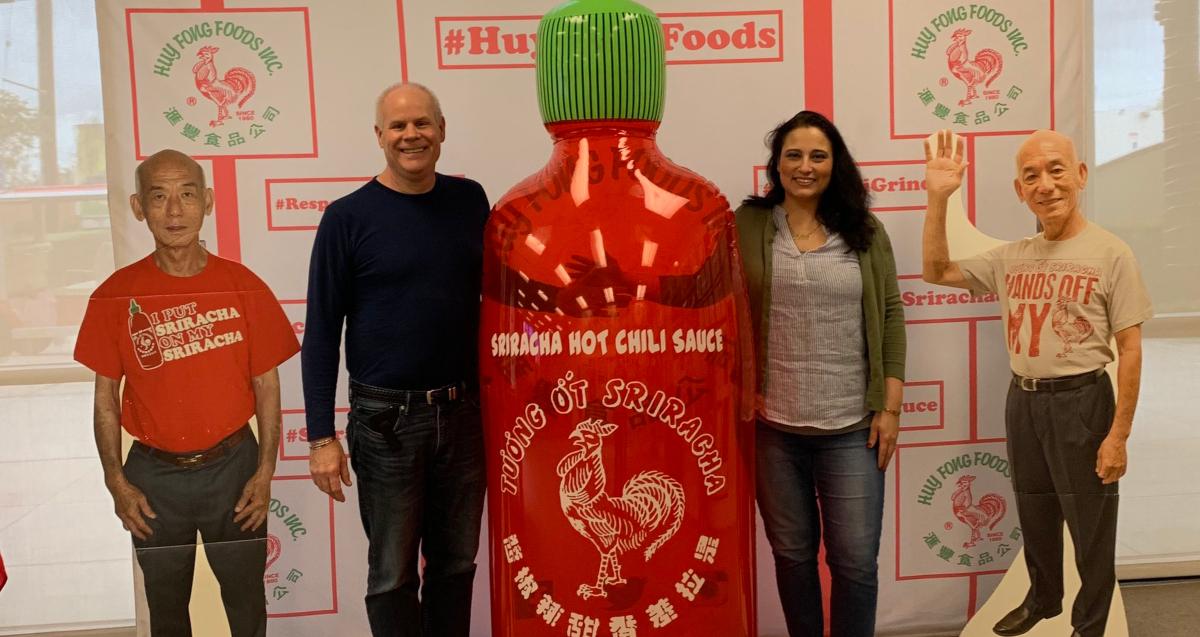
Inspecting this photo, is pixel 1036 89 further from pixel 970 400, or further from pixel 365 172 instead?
pixel 365 172

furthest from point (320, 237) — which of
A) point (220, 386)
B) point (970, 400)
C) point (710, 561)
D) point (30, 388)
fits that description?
point (970, 400)

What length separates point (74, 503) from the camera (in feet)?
7.66

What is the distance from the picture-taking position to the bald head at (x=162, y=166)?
2062mm

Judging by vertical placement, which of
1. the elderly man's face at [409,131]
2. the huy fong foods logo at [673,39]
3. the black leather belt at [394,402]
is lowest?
the black leather belt at [394,402]

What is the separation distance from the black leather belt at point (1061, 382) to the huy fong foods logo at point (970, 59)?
690 millimetres

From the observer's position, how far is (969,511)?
248 cm

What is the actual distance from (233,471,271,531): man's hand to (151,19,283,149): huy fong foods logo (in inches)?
31.7

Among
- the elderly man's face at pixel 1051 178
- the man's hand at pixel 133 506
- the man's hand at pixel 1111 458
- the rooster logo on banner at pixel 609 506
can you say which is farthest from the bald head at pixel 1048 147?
the man's hand at pixel 133 506

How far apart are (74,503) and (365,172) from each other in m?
1.12

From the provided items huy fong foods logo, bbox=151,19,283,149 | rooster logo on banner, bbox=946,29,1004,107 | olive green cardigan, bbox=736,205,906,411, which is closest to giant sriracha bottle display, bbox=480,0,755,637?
olive green cardigan, bbox=736,205,906,411

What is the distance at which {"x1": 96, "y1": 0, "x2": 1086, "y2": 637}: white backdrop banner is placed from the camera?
7.24 feet

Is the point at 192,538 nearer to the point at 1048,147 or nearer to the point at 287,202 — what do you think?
the point at 287,202

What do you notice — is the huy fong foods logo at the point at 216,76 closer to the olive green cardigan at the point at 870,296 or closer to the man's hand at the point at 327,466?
the man's hand at the point at 327,466

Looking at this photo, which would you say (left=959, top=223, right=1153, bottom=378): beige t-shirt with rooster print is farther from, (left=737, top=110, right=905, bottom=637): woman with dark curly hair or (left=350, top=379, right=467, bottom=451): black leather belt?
(left=350, top=379, right=467, bottom=451): black leather belt
